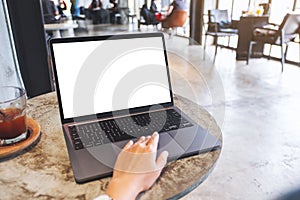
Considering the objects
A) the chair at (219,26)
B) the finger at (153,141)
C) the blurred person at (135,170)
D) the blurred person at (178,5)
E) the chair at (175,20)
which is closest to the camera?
the blurred person at (135,170)

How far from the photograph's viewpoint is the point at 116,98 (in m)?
0.97

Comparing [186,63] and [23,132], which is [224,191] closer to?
[23,132]

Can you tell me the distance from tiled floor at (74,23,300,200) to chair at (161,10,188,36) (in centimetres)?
225

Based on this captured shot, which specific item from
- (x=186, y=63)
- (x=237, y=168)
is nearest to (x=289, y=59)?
(x=186, y=63)

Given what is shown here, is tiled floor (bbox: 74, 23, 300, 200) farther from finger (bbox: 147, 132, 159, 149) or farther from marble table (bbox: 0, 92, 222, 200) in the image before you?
finger (bbox: 147, 132, 159, 149)

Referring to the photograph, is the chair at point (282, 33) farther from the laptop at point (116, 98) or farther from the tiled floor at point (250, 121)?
the laptop at point (116, 98)

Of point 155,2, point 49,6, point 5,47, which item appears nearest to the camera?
point 5,47

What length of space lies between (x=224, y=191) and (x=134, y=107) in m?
1.09

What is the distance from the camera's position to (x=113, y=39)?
968 millimetres

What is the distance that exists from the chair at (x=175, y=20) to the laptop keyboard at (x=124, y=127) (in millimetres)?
6365

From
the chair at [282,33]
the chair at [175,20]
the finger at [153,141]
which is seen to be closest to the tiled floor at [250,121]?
the finger at [153,141]

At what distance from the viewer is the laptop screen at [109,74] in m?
0.90

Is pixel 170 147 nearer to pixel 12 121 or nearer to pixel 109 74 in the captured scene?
pixel 109 74

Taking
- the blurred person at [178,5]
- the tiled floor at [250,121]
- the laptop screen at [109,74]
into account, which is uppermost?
the blurred person at [178,5]
